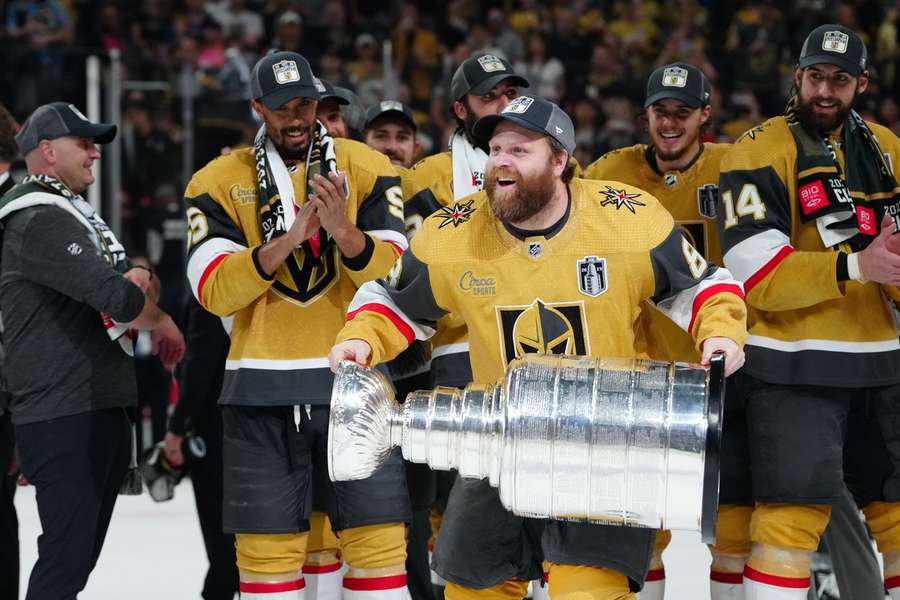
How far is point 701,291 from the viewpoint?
3279mm

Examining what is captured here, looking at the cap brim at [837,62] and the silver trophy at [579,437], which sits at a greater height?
the cap brim at [837,62]

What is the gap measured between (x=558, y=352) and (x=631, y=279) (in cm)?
25

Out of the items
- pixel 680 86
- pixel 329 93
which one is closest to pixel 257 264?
pixel 329 93

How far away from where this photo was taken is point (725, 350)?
9.97 feet

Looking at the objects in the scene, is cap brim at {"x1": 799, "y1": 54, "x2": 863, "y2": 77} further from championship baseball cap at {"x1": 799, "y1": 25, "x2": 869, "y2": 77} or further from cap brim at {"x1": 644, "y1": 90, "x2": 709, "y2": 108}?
cap brim at {"x1": 644, "y1": 90, "x2": 709, "y2": 108}

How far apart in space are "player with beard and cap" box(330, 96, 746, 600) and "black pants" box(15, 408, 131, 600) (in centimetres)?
128

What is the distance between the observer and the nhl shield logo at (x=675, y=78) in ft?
14.7

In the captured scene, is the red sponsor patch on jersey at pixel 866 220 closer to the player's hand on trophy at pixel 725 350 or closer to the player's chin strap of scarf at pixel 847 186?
the player's chin strap of scarf at pixel 847 186

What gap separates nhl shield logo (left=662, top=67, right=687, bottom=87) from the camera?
176 inches

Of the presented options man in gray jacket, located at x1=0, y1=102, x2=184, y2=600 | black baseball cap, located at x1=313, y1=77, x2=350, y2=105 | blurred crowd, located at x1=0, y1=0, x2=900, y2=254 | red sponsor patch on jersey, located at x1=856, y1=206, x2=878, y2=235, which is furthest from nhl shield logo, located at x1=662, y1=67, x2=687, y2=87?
blurred crowd, located at x1=0, y1=0, x2=900, y2=254

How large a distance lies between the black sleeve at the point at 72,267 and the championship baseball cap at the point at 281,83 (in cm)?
72

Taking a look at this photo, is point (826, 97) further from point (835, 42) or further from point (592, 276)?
point (592, 276)

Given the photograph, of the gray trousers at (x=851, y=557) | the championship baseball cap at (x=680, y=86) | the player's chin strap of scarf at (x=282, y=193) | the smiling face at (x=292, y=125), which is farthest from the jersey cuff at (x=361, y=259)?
the gray trousers at (x=851, y=557)

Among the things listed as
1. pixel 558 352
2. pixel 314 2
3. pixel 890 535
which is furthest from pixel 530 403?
pixel 314 2
